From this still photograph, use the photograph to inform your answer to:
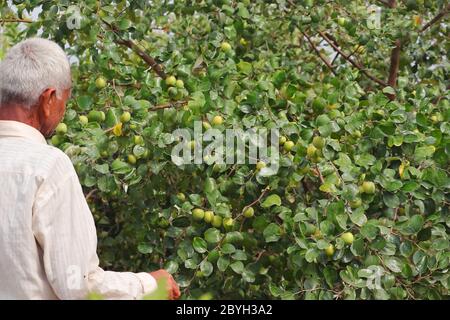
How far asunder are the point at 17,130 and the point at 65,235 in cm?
25

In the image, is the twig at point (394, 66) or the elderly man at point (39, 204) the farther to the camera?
the twig at point (394, 66)

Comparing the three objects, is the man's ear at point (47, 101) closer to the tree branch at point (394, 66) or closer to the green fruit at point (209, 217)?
the green fruit at point (209, 217)

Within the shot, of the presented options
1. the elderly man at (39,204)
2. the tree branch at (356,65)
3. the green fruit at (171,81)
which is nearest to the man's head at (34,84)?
the elderly man at (39,204)

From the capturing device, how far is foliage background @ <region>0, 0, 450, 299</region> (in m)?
2.62

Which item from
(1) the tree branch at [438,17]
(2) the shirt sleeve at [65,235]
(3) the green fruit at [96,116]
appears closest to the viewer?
(2) the shirt sleeve at [65,235]

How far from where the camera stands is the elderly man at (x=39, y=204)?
5.33 ft

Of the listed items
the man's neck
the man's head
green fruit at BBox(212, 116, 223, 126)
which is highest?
the man's head

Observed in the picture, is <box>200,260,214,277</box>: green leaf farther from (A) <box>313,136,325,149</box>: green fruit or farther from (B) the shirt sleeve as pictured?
(B) the shirt sleeve

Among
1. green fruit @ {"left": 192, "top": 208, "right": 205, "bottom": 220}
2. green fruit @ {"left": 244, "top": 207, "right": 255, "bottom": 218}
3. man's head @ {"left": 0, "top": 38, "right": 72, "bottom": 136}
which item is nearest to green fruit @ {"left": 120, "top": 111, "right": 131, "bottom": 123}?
green fruit @ {"left": 192, "top": 208, "right": 205, "bottom": 220}

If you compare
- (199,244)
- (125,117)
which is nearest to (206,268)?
(199,244)

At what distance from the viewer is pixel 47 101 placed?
5.70ft
